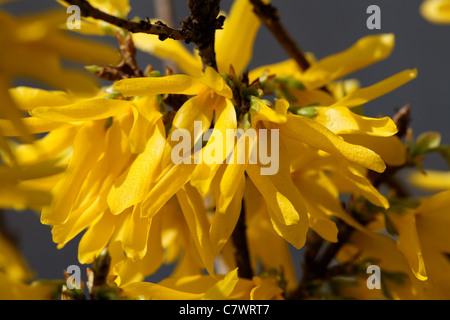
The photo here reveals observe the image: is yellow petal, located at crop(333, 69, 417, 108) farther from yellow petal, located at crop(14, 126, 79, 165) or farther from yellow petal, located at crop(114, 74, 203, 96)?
yellow petal, located at crop(14, 126, 79, 165)

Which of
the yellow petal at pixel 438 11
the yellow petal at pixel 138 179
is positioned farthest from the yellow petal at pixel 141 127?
the yellow petal at pixel 438 11

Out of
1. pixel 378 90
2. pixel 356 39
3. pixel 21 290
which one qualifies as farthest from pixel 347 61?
pixel 356 39

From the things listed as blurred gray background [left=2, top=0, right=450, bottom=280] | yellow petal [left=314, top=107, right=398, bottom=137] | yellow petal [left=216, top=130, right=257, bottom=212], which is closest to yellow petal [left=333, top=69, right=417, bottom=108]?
yellow petal [left=314, top=107, right=398, bottom=137]

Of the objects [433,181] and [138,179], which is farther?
[433,181]

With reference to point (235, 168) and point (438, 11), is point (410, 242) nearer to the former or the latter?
point (235, 168)

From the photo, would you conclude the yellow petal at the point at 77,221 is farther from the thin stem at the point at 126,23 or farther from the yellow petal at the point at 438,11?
the yellow petal at the point at 438,11
